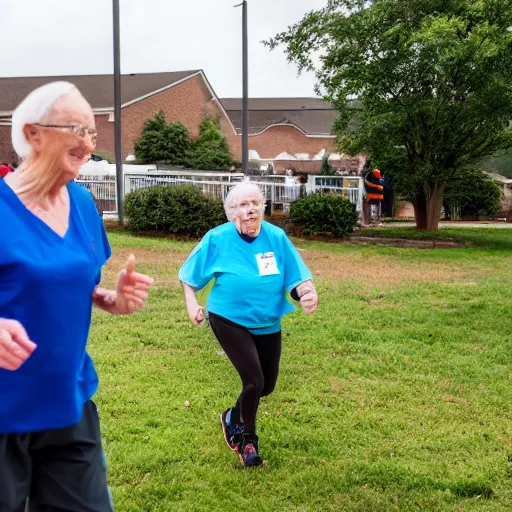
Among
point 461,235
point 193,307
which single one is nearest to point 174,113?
point 461,235

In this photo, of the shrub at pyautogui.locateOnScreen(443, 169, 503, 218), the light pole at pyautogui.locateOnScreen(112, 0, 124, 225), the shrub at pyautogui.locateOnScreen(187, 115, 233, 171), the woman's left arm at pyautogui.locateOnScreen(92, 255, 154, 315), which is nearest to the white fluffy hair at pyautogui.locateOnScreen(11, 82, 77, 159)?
the woman's left arm at pyautogui.locateOnScreen(92, 255, 154, 315)

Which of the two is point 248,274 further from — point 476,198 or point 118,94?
point 476,198

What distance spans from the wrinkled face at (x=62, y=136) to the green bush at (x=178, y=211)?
17.2m

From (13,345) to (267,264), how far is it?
2785mm

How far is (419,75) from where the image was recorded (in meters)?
20.2

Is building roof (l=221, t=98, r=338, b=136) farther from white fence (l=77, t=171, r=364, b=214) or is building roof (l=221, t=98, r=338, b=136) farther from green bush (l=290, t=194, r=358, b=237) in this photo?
green bush (l=290, t=194, r=358, b=237)

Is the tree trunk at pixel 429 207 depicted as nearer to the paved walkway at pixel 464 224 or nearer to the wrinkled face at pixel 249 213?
the paved walkway at pixel 464 224

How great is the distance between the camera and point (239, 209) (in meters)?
4.86

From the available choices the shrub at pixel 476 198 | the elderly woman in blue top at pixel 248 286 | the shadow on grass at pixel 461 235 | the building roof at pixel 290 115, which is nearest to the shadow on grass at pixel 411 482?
the elderly woman in blue top at pixel 248 286

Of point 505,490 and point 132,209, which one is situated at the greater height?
point 132,209

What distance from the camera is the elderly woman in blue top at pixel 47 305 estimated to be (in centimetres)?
236

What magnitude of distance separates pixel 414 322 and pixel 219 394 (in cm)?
384

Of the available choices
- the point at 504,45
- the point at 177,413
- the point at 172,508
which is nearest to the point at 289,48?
the point at 504,45

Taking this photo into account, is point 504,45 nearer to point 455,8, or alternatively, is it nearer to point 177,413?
point 455,8
